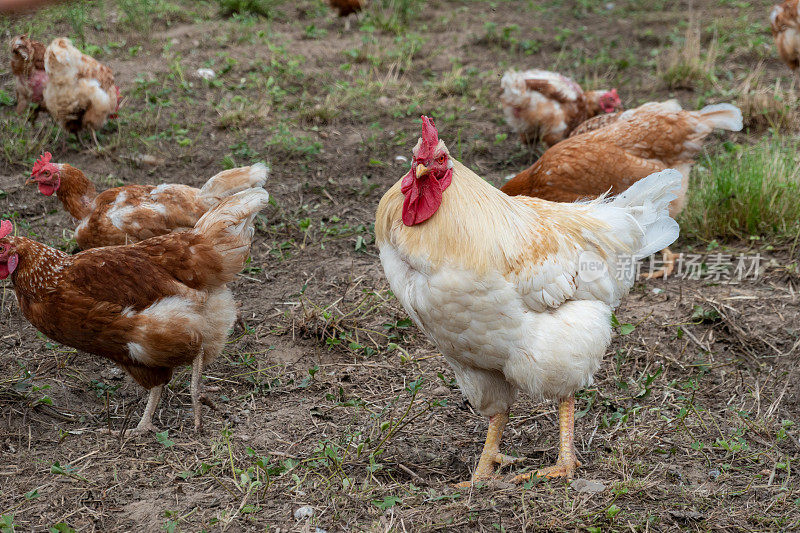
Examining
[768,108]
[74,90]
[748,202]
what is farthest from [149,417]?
[768,108]

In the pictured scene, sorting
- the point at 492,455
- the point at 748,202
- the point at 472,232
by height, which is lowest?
the point at 492,455

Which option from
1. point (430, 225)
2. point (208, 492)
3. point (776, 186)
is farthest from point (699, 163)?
point (208, 492)

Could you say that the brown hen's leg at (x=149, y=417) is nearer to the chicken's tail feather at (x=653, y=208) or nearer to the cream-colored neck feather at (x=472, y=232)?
the cream-colored neck feather at (x=472, y=232)

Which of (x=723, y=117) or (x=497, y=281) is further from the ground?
(x=497, y=281)

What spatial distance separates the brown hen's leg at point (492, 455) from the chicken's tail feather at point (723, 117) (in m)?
3.46

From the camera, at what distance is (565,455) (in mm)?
3758

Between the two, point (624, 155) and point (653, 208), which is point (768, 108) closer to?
point (624, 155)

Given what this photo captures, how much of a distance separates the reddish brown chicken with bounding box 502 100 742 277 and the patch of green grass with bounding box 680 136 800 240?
0.32 m

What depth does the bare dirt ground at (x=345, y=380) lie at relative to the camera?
11.3 ft

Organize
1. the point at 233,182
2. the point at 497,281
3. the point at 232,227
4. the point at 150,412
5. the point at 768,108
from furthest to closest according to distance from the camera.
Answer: the point at 768,108 < the point at 233,182 < the point at 232,227 < the point at 150,412 < the point at 497,281

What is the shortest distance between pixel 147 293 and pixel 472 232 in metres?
2.06

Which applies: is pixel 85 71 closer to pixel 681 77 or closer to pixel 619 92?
pixel 619 92

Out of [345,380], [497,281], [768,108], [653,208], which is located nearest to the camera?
[497,281]

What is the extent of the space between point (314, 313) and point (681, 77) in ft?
19.8
